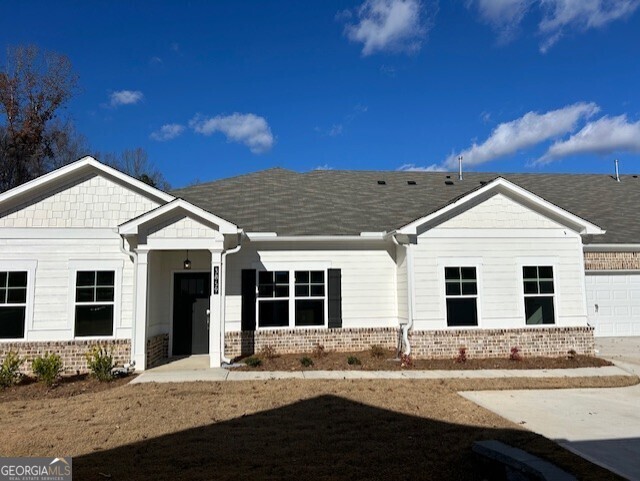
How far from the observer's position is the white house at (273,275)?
459 inches

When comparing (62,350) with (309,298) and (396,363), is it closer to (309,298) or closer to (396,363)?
(309,298)

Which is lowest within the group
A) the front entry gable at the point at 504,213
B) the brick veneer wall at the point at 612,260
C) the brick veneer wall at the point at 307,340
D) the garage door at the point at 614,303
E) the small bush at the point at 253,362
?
the small bush at the point at 253,362

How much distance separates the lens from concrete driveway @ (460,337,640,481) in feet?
18.4

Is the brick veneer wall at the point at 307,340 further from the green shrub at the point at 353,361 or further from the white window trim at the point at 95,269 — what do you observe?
the white window trim at the point at 95,269

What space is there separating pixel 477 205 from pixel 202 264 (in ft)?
25.5

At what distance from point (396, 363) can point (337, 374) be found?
189cm

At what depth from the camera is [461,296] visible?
41.9 ft

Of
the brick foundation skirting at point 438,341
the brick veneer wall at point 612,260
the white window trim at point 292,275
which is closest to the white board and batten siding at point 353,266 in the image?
the white window trim at point 292,275

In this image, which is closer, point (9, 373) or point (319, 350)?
point (9, 373)

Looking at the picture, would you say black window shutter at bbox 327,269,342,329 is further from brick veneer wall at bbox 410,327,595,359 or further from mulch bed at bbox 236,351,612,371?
brick veneer wall at bbox 410,327,595,359

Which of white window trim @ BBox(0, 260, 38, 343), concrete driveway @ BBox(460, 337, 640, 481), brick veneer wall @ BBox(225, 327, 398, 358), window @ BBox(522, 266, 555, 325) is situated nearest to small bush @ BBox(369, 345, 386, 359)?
brick veneer wall @ BBox(225, 327, 398, 358)

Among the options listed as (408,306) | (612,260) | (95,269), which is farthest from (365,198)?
(95,269)

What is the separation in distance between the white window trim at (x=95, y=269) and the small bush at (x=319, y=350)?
5023 millimetres

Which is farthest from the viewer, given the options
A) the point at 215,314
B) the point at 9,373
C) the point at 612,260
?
the point at 612,260
